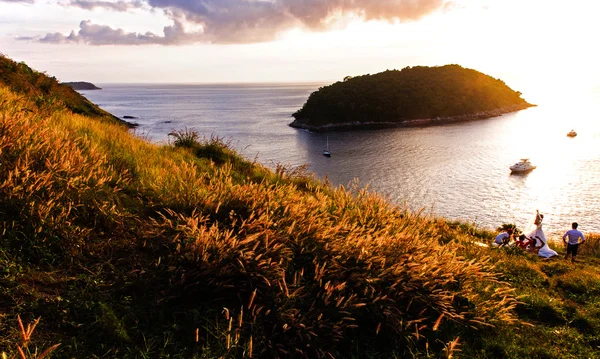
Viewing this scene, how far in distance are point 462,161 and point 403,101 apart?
218 feet

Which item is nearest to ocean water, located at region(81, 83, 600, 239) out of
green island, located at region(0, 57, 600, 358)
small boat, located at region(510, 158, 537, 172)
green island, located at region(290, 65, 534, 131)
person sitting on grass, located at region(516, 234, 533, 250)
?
small boat, located at region(510, 158, 537, 172)

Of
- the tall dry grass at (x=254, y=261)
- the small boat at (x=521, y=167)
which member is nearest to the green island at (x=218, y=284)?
the tall dry grass at (x=254, y=261)

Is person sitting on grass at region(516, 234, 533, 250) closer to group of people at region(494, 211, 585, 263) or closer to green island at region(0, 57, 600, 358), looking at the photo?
group of people at region(494, 211, 585, 263)

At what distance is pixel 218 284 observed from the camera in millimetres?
4195

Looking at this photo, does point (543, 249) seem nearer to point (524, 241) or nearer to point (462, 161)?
point (524, 241)

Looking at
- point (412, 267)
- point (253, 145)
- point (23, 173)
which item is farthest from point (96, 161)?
point (253, 145)

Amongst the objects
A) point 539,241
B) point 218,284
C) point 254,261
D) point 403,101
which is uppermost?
point 403,101

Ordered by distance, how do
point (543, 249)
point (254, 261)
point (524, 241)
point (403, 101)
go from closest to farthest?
point (254, 261)
point (543, 249)
point (524, 241)
point (403, 101)

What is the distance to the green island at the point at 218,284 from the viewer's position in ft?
12.0

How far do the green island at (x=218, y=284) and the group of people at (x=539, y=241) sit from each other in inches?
293

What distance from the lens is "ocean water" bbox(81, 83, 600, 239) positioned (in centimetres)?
4697

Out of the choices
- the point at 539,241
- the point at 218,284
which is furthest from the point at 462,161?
the point at 218,284

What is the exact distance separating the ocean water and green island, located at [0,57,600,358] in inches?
544

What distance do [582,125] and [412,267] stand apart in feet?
467
